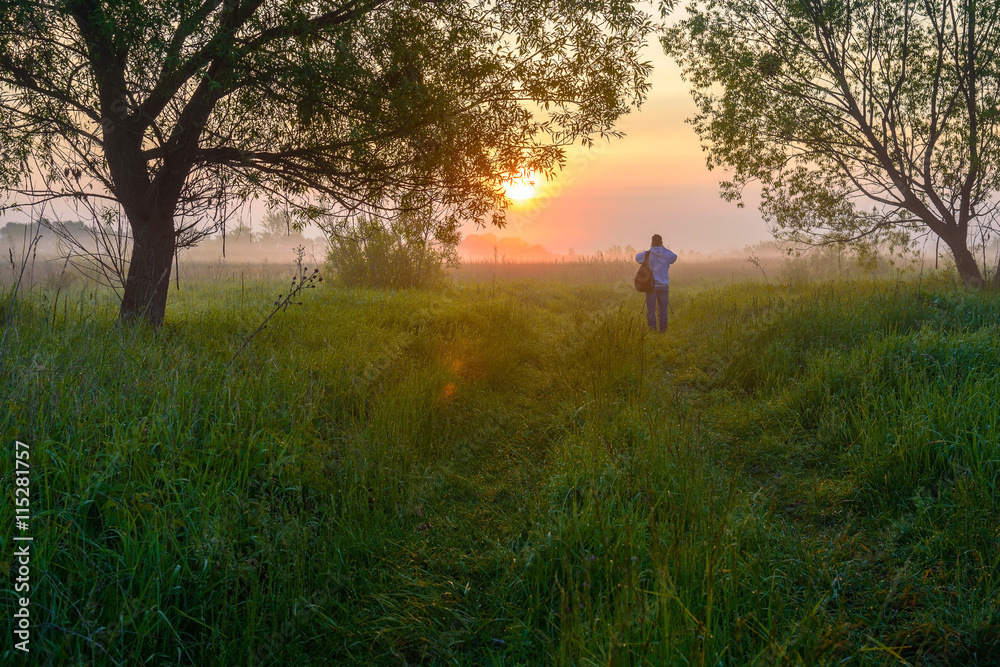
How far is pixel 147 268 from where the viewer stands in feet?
24.2

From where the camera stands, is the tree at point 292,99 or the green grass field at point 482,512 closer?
the green grass field at point 482,512

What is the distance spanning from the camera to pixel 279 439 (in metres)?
4.43

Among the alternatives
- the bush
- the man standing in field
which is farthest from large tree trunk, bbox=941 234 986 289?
the bush

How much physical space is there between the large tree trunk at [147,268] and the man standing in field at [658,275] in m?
8.55

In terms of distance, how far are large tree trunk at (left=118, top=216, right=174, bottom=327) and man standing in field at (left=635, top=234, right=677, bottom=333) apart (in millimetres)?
8550

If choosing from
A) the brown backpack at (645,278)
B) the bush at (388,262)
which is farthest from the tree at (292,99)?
the bush at (388,262)

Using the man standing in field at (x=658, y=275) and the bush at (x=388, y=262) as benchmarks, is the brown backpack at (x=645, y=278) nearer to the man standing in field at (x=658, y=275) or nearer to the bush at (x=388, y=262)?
the man standing in field at (x=658, y=275)

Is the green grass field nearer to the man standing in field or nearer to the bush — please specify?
the man standing in field

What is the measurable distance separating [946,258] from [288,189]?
1701cm

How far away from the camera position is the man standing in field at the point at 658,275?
11.3 m

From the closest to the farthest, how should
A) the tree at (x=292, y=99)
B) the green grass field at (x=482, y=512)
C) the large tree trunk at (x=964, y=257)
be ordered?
the green grass field at (x=482, y=512) → the tree at (x=292, y=99) → the large tree trunk at (x=964, y=257)

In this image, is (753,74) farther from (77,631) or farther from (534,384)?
(77,631)

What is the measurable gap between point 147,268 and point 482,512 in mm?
6150

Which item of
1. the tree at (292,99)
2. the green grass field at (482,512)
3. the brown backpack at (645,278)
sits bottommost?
the green grass field at (482,512)
